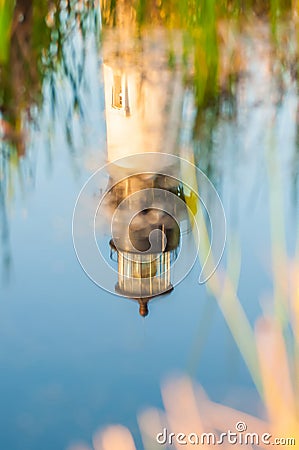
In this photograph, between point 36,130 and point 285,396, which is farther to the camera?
point 36,130

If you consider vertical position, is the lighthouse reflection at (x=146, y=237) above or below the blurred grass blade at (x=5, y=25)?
below

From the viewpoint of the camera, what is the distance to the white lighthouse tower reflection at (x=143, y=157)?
76.7 inches

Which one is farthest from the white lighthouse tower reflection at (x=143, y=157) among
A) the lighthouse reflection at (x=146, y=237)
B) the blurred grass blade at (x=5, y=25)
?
the blurred grass blade at (x=5, y=25)

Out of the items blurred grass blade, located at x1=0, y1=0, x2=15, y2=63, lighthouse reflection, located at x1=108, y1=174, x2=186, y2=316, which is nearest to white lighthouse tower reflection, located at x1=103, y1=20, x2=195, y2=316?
lighthouse reflection, located at x1=108, y1=174, x2=186, y2=316

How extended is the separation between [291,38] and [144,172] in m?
0.48

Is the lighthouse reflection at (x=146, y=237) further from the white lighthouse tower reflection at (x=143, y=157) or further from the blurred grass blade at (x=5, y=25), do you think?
the blurred grass blade at (x=5, y=25)

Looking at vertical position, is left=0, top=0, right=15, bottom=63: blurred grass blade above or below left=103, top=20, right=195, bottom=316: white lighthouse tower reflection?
above

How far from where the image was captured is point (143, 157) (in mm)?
2025

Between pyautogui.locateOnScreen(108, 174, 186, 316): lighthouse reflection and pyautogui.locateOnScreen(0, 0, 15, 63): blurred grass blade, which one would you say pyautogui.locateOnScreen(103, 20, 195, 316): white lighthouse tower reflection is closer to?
pyautogui.locateOnScreen(108, 174, 186, 316): lighthouse reflection

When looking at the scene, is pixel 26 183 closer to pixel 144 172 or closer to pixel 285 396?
pixel 144 172

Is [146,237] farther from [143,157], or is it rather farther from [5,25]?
[5,25]

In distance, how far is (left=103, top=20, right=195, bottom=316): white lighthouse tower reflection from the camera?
1.95m

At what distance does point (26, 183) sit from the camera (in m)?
1.87

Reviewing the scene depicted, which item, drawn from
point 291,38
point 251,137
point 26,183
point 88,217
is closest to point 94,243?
point 88,217
